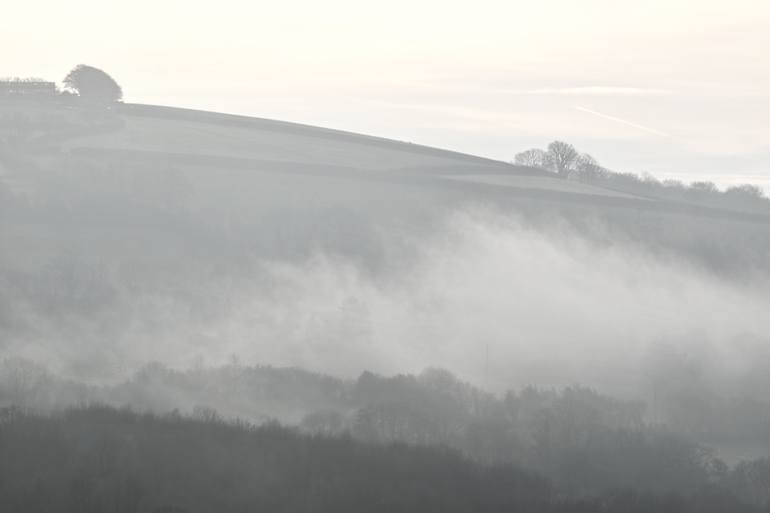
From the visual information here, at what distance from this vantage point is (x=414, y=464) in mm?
57375

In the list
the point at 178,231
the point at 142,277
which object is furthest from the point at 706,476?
the point at 178,231

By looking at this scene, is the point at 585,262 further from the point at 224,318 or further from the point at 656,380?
the point at 224,318

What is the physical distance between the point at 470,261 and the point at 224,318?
124 ft

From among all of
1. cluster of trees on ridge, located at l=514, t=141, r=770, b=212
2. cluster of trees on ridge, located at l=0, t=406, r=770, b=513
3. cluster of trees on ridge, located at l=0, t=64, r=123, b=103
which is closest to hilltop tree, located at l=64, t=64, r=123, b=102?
cluster of trees on ridge, located at l=0, t=64, r=123, b=103

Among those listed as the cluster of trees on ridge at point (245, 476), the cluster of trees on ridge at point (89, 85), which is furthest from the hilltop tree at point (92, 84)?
the cluster of trees on ridge at point (245, 476)

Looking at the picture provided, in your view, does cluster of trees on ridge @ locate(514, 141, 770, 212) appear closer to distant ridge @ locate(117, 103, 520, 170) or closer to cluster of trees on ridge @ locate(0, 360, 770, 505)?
distant ridge @ locate(117, 103, 520, 170)

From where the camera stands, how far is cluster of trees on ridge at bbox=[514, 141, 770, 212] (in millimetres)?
152375

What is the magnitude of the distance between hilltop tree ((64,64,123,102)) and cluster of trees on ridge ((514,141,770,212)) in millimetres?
56020

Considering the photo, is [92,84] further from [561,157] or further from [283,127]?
[561,157]

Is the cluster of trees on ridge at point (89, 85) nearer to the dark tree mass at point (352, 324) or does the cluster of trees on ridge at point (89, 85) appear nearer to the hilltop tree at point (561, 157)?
the dark tree mass at point (352, 324)

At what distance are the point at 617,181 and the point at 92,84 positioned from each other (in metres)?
72.0

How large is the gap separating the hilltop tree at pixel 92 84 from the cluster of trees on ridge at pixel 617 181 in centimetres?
5602

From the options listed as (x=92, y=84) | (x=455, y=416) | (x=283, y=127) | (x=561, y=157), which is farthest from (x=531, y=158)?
(x=455, y=416)

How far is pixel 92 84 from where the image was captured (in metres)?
133
